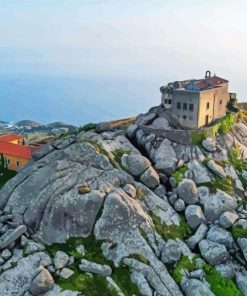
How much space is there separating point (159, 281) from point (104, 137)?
86.6ft

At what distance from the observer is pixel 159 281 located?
172 feet

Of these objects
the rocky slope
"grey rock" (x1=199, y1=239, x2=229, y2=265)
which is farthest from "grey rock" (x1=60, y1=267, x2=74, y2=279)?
"grey rock" (x1=199, y1=239, x2=229, y2=265)

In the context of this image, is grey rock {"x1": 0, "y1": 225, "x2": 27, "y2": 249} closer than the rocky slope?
No

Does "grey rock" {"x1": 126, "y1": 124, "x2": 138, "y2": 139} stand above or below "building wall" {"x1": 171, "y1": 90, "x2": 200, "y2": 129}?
below

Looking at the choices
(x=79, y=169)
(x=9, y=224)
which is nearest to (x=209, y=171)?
(x=79, y=169)

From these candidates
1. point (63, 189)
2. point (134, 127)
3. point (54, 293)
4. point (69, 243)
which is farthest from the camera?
point (134, 127)

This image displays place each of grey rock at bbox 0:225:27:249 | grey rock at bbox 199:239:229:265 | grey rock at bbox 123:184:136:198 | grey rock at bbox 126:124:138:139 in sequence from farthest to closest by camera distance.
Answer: grey rock at bbox 126:124:138:139
grey rock at bbox 123:184:136:198
grey rock at bbox 199:239:229:265
grey rock at bbox 0:225:27:249

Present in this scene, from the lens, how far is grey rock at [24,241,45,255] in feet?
178

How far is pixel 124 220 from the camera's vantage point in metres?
57.1

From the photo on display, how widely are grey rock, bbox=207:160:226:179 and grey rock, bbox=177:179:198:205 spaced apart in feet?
19.3

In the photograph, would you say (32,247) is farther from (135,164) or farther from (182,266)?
(135,164)

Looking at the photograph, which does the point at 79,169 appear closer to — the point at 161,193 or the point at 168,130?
the point at 161,193

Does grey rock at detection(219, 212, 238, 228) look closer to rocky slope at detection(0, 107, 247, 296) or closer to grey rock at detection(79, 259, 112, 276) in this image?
rocky slope at detection(0, 107, 247, 296)

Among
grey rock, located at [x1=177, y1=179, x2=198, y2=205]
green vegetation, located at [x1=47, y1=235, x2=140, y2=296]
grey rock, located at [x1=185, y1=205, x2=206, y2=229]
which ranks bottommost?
green vegetation, located at [x1=47, y1=235, x2=140, y2=296]
